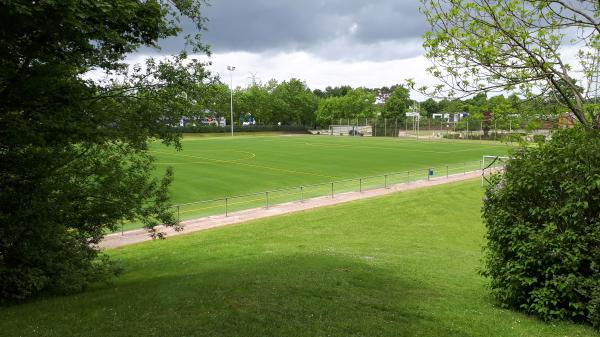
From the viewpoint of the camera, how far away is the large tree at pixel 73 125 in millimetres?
6953

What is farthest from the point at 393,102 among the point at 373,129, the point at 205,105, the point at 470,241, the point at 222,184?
the point at 205,105

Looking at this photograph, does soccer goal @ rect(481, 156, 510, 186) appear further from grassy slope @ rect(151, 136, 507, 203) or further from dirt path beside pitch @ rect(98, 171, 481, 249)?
grassy slope @ rect(151, 136, 507, 203)

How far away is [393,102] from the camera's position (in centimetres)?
12231

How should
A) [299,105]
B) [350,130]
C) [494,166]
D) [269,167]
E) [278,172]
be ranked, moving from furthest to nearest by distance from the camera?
[299,105]
[350,130]
[269,167]
[278,172]
[494,166]

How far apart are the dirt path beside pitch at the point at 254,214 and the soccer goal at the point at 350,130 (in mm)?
87886

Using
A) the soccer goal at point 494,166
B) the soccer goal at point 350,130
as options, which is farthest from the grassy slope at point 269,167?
the soccer goal at point 350,130

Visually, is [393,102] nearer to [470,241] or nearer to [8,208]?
[470,241]

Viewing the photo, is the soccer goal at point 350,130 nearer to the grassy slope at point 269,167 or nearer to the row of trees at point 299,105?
the row of trees at point 299,105

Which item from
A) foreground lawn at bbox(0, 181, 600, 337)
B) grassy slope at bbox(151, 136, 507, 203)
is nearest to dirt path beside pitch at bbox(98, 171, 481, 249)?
foreground lawn at bbox(0, 181, 600, 337)

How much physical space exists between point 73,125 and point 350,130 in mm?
119340

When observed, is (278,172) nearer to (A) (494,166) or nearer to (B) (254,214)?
(B) (254,214)

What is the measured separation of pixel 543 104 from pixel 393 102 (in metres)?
116

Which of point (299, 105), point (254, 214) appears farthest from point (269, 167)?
point (299, 105)

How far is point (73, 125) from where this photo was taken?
7.98 metres
